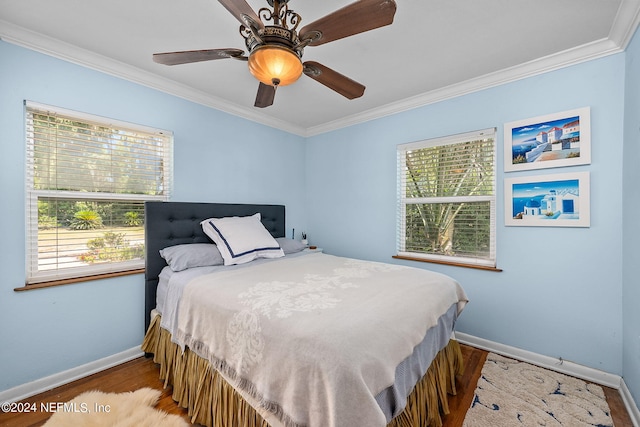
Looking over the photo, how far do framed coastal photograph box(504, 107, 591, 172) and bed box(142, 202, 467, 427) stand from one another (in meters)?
1.30

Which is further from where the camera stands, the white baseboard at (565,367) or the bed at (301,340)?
the white baseboard at (565,367)

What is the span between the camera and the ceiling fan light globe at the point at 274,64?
131 centimetres

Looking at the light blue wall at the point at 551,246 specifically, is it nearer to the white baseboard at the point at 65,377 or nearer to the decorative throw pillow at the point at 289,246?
the decorative throw pillow at the point at 289,246

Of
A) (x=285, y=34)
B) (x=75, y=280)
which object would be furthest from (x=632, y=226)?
(x=75, y=280)

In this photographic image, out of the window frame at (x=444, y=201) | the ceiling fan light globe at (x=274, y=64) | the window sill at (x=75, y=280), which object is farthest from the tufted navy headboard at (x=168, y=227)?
the window frame at (x=444, y=201)

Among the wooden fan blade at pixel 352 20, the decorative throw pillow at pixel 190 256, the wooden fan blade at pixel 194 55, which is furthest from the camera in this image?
the decorative throw pillow at pixel 190 256

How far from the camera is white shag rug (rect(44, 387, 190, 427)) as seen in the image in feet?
5.02

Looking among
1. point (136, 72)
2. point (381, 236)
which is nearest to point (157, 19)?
point (136, 72)

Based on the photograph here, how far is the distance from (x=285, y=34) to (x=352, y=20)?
1.09 ft

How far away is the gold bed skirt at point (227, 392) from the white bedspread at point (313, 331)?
12 cm

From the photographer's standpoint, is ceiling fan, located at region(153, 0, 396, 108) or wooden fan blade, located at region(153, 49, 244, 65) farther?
wooden fan blade, located at region(153, 49, 244, 65)

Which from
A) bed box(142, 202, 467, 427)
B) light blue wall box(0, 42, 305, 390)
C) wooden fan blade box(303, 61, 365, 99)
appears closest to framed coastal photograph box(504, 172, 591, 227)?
bed box(142, 202, 467, 427)

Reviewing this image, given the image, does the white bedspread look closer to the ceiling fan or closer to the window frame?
the window frame

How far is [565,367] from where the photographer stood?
6.77 ft
